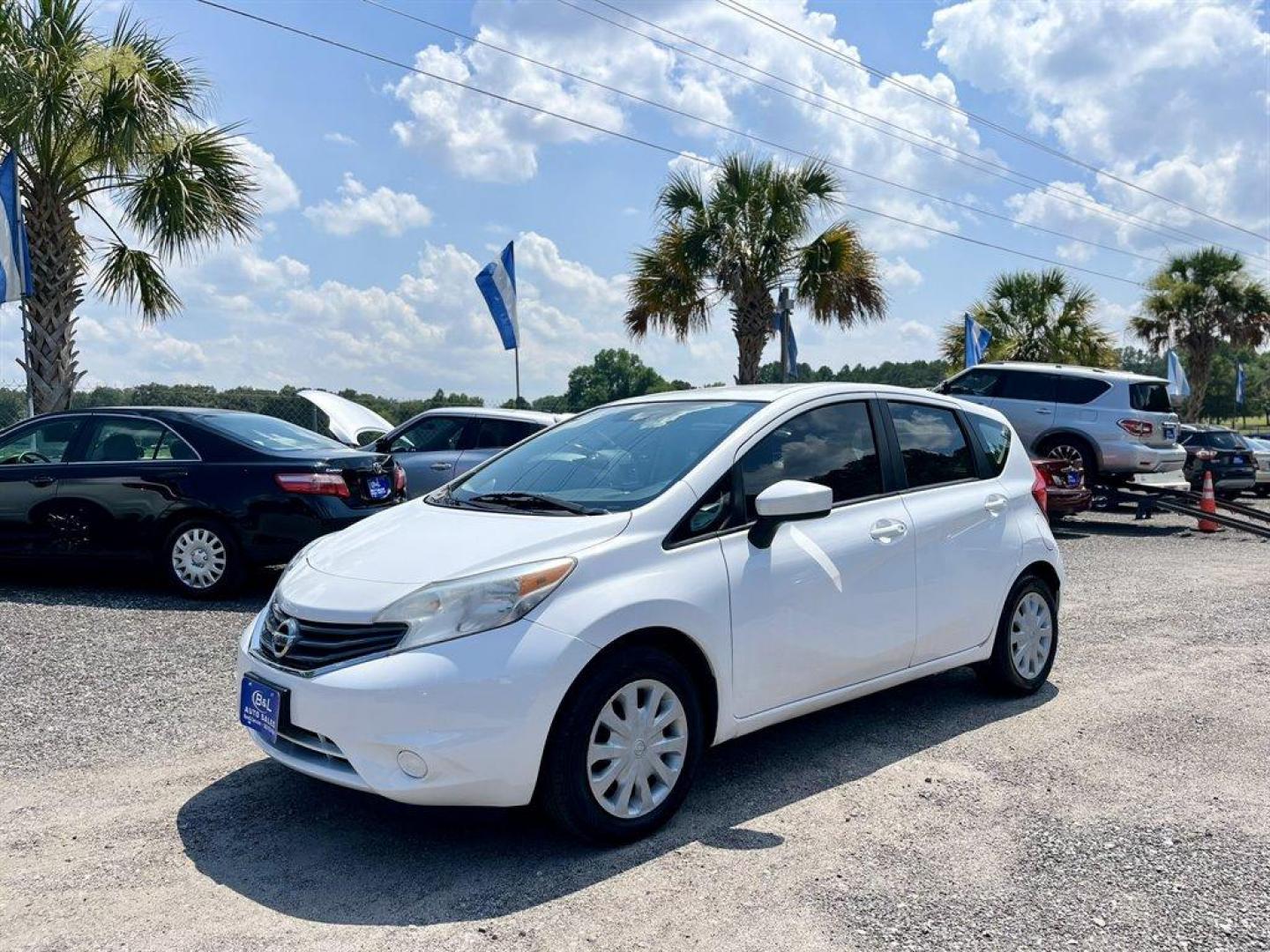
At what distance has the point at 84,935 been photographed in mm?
Answer: 2990

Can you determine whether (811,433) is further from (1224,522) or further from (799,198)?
(799,198)

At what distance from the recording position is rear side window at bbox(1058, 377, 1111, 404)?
555 inches

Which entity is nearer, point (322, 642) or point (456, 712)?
point (456, 712)

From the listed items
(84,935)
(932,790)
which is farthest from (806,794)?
(84,935)

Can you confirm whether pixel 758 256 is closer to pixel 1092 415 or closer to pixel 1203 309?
pixel 1092 415

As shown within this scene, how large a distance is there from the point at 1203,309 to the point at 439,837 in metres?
34.1

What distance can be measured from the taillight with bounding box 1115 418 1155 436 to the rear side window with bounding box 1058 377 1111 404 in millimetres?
493

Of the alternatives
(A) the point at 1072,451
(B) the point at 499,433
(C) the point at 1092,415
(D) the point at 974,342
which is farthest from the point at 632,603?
(D) the point at 974,342

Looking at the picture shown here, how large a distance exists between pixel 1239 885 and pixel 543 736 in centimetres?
232

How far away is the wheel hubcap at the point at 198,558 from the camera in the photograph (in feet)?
25.2

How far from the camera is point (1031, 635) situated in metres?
5.41

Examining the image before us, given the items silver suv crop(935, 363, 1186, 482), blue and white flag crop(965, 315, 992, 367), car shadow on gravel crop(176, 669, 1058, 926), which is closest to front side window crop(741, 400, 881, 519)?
car shadow on gravel crop(176, 669, 1058, 926)

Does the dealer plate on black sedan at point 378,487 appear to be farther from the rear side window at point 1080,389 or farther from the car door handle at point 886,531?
the rear side window at point 1080,389

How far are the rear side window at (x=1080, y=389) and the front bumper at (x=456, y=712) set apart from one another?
41.5 feet
